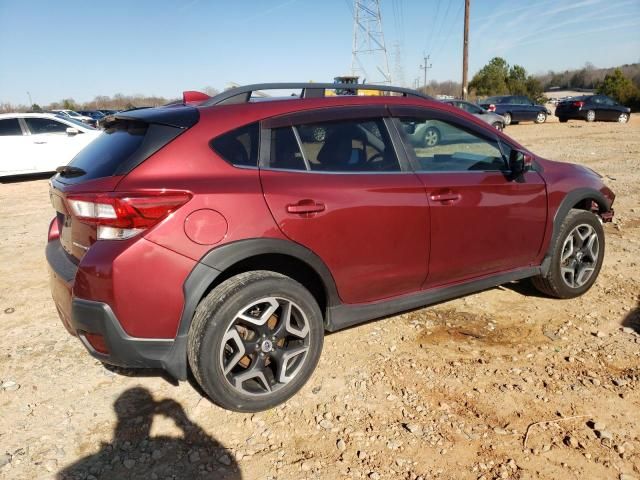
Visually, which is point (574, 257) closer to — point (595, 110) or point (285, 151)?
point (285, 151)

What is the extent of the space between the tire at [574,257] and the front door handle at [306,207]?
2.14m

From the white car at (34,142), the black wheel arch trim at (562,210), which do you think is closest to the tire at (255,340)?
the black wheel arch trim at (562,210)

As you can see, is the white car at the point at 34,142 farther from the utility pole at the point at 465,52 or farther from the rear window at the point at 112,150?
the utility pole at the point at 465,52

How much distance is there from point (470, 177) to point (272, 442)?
209 centimetres

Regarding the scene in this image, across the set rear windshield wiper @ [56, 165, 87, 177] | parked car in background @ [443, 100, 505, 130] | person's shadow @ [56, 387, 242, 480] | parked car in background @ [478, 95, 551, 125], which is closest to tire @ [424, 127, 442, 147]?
rear windshield wiper @ [56, 165, 87, 177]

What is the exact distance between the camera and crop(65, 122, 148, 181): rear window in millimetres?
Result: 2486

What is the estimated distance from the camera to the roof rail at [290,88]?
280 cm

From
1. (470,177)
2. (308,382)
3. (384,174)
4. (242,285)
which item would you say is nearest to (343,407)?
(308,382)

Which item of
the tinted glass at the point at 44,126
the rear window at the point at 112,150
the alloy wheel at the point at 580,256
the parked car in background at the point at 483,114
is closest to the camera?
the rear window at the point at 112,150

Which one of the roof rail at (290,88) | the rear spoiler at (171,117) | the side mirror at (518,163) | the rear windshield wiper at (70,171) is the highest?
the roof rail at (290,88)

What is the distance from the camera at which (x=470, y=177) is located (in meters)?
3.27

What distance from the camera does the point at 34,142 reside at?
11.1 metres

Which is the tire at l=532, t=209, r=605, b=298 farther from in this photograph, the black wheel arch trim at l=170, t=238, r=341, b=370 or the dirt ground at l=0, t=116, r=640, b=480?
the black wheel arch trim at l=170, t=238, r=341, b=370

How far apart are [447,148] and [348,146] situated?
2.93 ft
